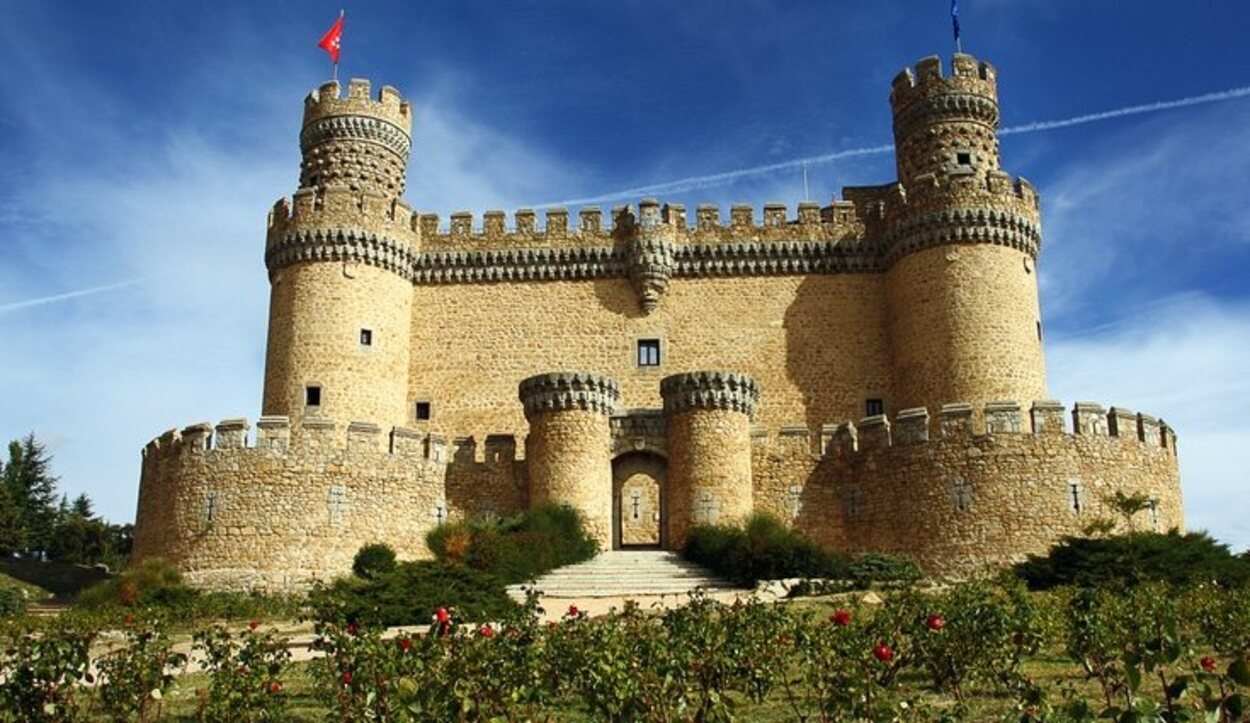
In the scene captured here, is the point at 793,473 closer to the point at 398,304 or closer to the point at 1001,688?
the point at 398,304

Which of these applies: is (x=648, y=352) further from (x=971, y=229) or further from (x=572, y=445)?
(x=971, y=229)

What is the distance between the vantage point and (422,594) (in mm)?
15156

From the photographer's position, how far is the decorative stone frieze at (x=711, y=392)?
2281 centimetres

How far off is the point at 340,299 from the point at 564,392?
6.80 meters

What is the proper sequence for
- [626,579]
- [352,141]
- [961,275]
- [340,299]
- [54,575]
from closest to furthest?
[626,579]
[961,275]
[340,299]
[352,141]
[54,575]

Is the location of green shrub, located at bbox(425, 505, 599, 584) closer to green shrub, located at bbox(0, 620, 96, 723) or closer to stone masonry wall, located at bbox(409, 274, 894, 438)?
stone masonry wall, located at bbox(409, 274, 894, 438)

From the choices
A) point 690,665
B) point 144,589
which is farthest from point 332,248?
point 690,665

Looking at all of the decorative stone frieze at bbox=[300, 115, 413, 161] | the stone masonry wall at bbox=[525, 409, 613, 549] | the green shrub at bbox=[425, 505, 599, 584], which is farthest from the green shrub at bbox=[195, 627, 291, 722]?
the decorative stone frieze at bbox=[300, 115, 413, 161]

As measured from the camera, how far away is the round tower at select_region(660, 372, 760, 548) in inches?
877

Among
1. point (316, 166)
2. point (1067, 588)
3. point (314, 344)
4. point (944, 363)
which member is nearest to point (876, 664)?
point (1067, 588)

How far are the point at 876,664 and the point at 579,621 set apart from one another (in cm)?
272

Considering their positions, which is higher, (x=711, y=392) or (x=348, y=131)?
(x=348, y=131)

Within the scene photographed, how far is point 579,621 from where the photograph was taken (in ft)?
30.7

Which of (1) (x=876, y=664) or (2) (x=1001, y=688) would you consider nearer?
(1) (x=876, y=664)
